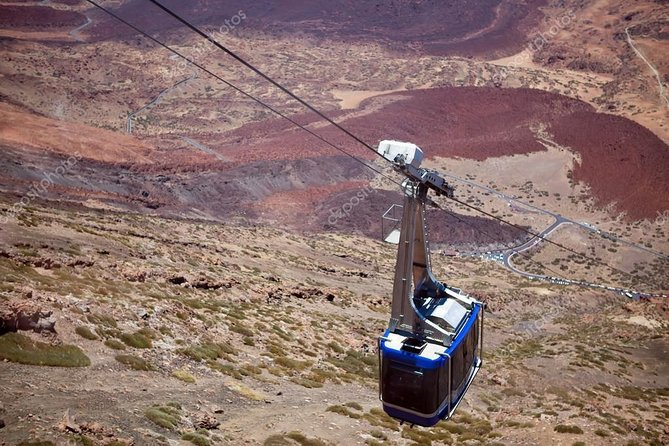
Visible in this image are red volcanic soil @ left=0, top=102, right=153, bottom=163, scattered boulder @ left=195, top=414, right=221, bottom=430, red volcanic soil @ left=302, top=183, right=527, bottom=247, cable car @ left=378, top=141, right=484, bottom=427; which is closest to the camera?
cable car @ left=378, top=141, right=484, bottom=427

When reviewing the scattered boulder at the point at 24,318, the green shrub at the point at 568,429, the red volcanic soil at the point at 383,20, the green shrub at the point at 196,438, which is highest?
the red volcanic soil at the point at 383,20

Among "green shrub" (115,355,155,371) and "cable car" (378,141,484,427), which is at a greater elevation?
"cable car" (378,141,484,427)

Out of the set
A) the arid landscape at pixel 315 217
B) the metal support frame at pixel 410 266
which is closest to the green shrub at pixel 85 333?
the arid landscape at pixel 315 217

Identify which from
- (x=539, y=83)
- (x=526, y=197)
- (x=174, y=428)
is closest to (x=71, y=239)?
(x=174, y=428)

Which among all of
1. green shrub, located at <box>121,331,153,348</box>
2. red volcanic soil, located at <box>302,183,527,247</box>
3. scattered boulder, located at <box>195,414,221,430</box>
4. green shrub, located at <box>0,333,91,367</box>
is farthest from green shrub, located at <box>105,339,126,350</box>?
red volcanic soil, located at <box>302,183,527,247</box>

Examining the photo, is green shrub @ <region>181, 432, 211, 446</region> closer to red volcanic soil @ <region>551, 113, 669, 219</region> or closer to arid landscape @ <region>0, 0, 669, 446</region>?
arid landscape @ <region>0, 0, 669, 446</region>

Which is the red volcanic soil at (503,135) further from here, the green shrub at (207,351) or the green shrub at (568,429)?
the green shrub at (568,429)
